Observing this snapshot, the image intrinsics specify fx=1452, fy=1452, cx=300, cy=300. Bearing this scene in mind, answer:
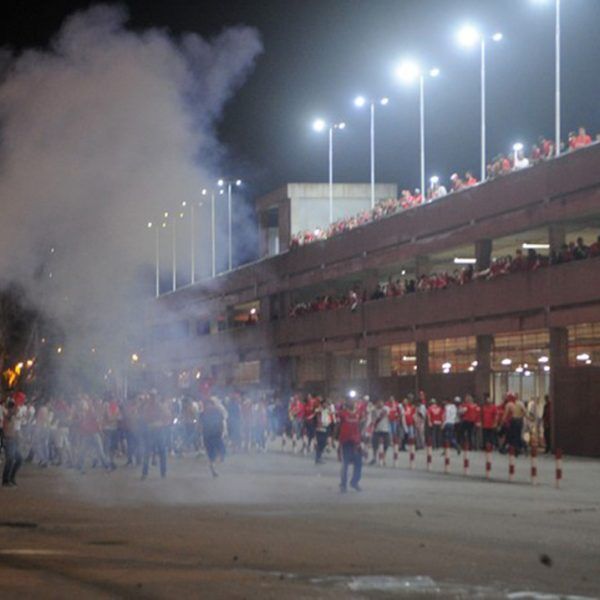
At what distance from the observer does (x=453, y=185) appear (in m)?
52.8

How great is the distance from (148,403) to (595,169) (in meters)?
14.9

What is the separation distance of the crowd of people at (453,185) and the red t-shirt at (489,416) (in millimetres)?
7949

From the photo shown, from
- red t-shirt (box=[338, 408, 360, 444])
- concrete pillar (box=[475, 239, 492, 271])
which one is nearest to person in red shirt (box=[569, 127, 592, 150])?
concrete pillar (box=[475, 239, 492, 271])

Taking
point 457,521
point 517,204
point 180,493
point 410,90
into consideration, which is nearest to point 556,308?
point 517,204

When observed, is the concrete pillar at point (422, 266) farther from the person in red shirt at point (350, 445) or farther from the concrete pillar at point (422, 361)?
the person in red shirt at point (350, 445)

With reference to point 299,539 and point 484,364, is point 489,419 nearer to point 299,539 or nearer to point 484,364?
point 484,364

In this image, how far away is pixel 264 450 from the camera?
49.5 m

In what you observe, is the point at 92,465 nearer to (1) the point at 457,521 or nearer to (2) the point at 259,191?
(1) the point at 457,521

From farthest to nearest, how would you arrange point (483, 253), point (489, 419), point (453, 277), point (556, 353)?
point (453, 277)
point (483, 253)
point (556, 353)
point (489, 419)

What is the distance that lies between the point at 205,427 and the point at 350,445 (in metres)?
6.68

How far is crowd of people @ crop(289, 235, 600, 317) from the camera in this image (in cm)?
4291

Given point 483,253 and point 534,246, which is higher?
point 534,246

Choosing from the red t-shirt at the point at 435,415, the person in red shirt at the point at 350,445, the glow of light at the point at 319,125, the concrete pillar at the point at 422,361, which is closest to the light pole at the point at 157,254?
the person in red shirt at the point at 350,445

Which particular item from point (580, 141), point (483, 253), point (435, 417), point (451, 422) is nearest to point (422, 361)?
point (483, 253)
